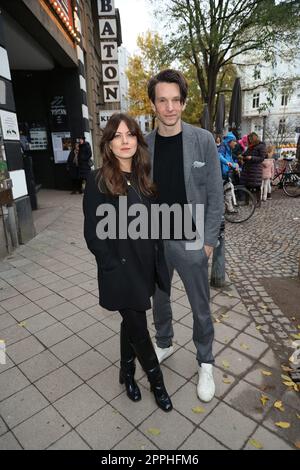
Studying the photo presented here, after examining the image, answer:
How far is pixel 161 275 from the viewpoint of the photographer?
2.09 m

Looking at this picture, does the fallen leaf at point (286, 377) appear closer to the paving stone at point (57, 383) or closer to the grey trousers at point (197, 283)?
the grey trousers at point (197, 283)

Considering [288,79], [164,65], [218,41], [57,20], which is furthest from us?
[288,79]

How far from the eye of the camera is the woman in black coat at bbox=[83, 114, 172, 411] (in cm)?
185

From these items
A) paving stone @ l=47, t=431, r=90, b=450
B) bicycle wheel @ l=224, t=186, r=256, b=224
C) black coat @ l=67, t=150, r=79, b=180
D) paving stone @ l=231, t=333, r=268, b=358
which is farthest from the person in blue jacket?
paving stone @ l=47, t=431, r=90, b=450

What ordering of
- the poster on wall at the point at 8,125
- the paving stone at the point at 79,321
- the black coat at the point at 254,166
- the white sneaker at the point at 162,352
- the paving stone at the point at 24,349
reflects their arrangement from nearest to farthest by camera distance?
the white sneaker at the point at 162,352 < the paving stone at the point at 24,349 < the paving stone at the point at 79,321 < the poster on wall at the point at 8,125 < the black coat at the point at 254,166

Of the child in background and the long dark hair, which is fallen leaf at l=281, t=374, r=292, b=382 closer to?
the long dark hair

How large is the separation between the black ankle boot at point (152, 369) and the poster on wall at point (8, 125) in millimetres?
4415

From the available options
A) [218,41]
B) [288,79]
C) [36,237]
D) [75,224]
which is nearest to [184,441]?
[36,237]

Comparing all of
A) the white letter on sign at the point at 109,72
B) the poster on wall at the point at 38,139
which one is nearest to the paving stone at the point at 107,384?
the poster on wall at the point at 38,139

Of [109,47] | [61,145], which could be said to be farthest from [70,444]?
[109,47]

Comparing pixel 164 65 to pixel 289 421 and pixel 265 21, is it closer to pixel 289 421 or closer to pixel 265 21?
pixel 265 21

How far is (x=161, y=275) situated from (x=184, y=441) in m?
1.04

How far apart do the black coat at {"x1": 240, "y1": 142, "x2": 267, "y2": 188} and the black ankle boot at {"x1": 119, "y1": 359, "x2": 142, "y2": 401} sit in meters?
6.84

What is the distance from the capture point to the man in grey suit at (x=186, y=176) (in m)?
2.00
